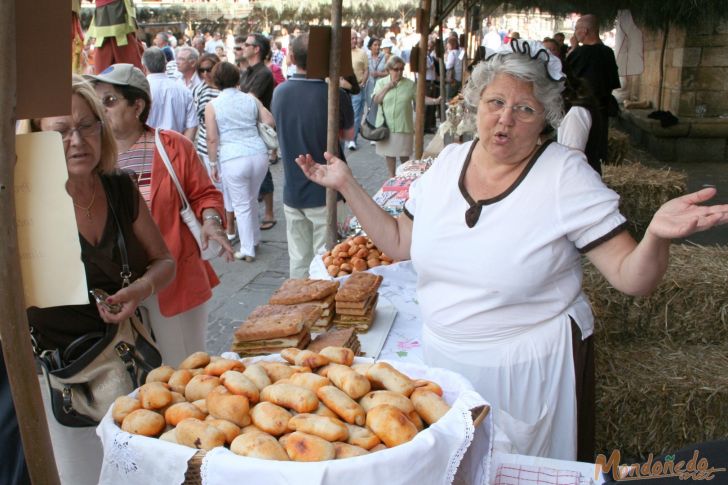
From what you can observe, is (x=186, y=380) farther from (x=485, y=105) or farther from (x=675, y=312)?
(x=675, y=312)

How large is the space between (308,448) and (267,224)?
Result: 6.82 m

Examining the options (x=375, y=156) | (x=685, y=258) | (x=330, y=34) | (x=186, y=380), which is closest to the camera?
(x=186, y=380)

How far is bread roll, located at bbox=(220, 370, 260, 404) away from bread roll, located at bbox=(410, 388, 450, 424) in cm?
36

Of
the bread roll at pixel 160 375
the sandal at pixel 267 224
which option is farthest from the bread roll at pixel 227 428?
the sandal at pixel 267 224

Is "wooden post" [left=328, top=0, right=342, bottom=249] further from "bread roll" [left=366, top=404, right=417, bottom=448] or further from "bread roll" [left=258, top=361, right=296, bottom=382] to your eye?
"bread roll" [left=366, top=404, right=417, bottom=448]

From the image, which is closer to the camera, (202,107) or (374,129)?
(202,107)

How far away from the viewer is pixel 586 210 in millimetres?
1974

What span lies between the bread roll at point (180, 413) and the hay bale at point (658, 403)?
2458 millimetres

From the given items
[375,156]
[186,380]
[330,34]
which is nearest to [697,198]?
[186,380]

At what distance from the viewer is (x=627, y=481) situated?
4.02ft

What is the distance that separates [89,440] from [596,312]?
2534 mm

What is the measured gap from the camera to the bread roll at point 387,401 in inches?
55.6

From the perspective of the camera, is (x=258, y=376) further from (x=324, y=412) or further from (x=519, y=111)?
(x=519, y=111)

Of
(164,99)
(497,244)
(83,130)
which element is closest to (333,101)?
(83,130)
